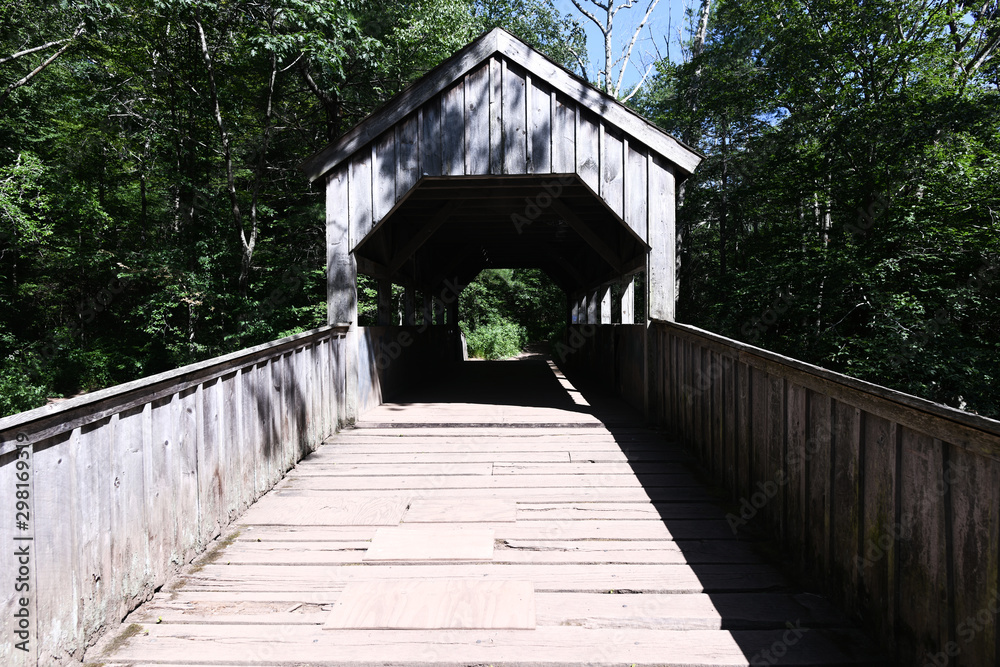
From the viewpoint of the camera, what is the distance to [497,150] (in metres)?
5.45

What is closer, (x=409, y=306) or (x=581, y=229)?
(x=581, y=229)

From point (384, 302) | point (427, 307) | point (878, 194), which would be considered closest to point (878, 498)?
point (384, 302)

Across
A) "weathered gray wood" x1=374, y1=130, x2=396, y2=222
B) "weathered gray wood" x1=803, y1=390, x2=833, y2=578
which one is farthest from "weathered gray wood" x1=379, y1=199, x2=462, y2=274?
"weathered gray wood" x1=803, y1=390, x2=833, y2=578

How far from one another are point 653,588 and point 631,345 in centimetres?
428

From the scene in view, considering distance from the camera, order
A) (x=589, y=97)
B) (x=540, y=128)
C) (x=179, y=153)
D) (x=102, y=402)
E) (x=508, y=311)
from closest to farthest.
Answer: (x=102, y=402), (x=589, y=97), (x=540, y=128), (x=179, y=153), (x=508, y=311)

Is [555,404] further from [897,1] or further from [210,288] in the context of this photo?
[897,1]

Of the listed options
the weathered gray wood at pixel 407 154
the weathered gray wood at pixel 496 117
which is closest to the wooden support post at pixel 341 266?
the weathered gray wood at pixel 407 154

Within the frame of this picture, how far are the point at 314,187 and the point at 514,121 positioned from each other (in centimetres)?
415

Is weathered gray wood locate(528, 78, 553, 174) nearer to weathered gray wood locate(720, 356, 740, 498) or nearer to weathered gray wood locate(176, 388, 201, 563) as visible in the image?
weathered gray wood locate(720, 356, 740, 498)

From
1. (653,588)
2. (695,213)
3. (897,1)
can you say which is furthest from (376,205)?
(695,213)

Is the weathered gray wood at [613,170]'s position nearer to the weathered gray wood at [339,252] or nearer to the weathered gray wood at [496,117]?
the weathered gray wood at [496,117]

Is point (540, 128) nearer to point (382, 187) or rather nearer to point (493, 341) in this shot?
point (382, 187)

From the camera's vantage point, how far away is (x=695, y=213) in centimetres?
1772

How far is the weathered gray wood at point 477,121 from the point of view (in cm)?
546
